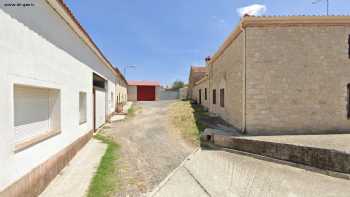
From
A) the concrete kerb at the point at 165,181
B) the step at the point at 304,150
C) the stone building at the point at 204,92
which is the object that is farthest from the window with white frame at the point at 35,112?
the stone building at the point at 204,92

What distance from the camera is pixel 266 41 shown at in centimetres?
732

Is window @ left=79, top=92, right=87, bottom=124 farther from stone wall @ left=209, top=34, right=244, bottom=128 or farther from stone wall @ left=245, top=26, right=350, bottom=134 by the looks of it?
stone wall @ left=245, top=26, right=350, bottom=134

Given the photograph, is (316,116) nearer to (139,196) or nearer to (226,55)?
(226,55)

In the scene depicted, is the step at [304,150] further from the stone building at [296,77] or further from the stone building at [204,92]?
the stone building at [204,92]

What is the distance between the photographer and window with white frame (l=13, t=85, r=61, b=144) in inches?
137

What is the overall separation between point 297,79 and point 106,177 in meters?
7.82

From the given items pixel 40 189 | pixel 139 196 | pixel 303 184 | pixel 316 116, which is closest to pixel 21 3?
pixel 40 189

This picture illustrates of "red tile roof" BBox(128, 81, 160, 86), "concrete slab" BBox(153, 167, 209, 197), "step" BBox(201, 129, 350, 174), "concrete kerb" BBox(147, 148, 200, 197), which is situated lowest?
"concrete slab" BBox(153, 167, 209, 197)

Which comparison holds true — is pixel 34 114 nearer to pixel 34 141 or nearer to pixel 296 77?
pixel 34 141

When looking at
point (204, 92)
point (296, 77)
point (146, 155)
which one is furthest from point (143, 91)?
point (296, 77)

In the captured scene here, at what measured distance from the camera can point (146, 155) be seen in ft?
20.7

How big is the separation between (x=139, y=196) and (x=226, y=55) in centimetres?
875

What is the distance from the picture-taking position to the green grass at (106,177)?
3893mm

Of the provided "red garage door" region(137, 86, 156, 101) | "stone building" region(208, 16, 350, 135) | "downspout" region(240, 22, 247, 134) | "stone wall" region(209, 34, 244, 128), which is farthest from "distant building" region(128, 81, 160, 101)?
"stone building" region(208, 16, 350, 135)
